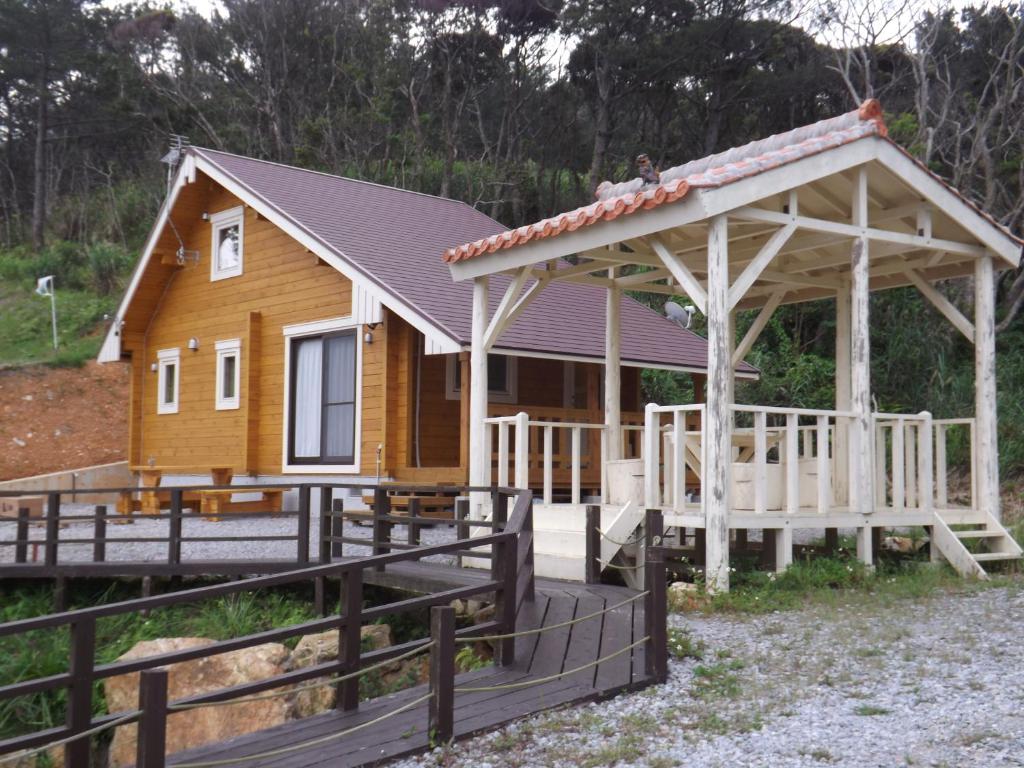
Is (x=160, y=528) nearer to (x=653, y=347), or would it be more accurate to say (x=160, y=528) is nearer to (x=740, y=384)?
(x=653, y=347)

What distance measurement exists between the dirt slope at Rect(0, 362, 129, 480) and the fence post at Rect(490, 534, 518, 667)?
21.1m

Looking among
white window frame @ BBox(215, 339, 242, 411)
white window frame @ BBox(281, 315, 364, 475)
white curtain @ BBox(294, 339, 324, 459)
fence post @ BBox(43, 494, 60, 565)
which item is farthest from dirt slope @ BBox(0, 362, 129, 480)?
fence post @ BBox(43, 494, 60, 565)

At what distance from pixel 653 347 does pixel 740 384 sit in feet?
13.5

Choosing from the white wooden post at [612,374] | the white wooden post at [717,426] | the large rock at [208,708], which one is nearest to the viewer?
the large rock at [208,708]

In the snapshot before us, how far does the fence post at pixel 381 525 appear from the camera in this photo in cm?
950

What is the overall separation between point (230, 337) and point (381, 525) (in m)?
8.23

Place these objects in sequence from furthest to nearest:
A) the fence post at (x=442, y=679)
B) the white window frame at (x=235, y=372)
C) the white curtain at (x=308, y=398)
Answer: the white window frame at (x=235, y=372) → the white curtain at (x=308, y=398) → the fence post at (x=442, y=679)

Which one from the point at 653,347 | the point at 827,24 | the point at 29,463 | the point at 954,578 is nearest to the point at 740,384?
the point at 653,347

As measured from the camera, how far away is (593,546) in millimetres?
8703

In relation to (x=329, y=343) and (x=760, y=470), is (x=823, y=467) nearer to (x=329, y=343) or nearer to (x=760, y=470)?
(x=760, y=470)

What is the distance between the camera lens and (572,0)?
27.8 m

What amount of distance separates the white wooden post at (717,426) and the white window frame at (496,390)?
6407 mm

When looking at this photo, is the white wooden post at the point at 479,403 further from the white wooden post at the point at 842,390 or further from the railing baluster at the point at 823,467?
the white wooden post at the point at 842,390

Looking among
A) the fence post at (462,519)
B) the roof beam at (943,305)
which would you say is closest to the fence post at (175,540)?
the fence post at (462,519)
